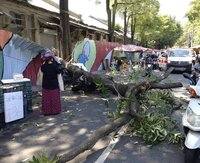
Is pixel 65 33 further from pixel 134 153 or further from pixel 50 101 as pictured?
pixel 134 153

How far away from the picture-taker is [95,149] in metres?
5.84

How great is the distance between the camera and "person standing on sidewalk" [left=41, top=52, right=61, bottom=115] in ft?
28.6

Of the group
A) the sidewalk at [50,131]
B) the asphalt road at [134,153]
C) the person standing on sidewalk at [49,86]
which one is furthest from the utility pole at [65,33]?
the asphalt road at [134,153]

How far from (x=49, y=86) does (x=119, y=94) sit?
1.87 m

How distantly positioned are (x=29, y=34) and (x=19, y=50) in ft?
27.1

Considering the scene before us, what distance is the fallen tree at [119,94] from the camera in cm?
513

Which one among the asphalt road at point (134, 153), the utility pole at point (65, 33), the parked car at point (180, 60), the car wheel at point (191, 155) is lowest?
the asphalt road at point (134, 153)

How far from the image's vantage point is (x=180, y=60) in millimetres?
25344

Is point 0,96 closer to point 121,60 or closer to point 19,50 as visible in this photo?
point 19,50

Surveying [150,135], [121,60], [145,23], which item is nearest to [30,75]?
[150,135]

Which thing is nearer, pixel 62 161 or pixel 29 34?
pixel 62 161

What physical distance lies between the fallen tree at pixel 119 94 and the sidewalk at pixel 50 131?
1.96 ft

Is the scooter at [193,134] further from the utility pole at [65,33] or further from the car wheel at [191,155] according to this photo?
the utility pole at [65,33]

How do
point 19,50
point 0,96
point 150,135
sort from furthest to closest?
point 19,50, point 0,96, point 150,135
